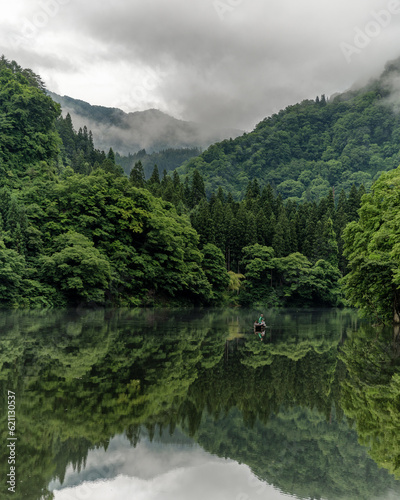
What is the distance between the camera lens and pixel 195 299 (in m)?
65.2

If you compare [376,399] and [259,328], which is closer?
[376,399]

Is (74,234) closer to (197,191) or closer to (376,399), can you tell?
(376,399)

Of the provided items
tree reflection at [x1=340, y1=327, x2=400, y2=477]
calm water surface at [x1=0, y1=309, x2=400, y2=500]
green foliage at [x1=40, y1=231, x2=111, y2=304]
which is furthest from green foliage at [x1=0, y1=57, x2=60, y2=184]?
tree reflection at [x1=340, y1=327, x2=400, y2=477]

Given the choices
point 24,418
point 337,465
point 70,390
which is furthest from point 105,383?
point 337,465

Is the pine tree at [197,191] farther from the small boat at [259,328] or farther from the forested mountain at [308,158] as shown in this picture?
the small boat at [259,328]

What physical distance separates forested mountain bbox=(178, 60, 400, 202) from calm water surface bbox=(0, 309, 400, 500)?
140674 millimetres

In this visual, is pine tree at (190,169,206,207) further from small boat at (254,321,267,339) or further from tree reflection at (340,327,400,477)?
tree reflection at (340,327,400,477)

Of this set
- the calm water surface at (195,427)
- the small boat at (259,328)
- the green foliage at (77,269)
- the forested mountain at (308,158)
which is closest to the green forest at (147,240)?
the green foliage at (77,269)

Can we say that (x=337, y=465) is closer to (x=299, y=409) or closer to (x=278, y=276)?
(x=299, y=409)

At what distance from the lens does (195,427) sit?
379 inches

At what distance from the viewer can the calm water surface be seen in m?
7.37

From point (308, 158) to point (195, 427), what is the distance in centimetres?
19239

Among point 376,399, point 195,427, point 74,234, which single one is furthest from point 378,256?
point 74,234

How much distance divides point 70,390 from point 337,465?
652cm
